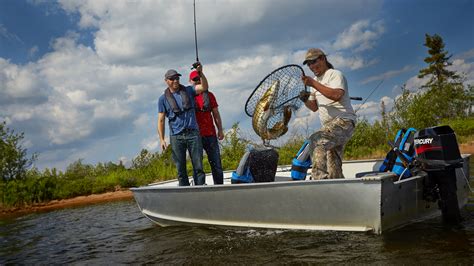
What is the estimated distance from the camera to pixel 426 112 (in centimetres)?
2119

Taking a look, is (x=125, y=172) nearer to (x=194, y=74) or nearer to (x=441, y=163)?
(x=194, y=74)

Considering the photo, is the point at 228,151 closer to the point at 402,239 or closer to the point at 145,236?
the point at 145,236

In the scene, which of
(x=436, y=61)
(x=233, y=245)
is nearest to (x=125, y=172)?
(x=233, y=245)

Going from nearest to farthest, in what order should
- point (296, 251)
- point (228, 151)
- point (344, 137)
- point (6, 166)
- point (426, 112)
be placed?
point (296, 251)
point (344, 137)
point (6, 166)
point (228, 151)
point (426, 112)

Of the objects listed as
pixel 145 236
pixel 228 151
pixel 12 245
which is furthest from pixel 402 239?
pixel 228 151

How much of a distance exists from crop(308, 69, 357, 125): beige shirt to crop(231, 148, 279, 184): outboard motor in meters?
1.29

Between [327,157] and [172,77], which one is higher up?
[172,77]

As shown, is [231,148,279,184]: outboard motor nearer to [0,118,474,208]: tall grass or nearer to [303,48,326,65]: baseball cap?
[303,48,326,65]: baseball cap

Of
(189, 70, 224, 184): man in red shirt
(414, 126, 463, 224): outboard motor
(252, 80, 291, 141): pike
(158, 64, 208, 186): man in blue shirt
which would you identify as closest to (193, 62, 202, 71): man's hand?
(158, 64, 208, 186): man in blue shirt

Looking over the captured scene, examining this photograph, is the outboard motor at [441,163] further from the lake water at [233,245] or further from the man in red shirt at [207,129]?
the man in red shirt at [207,129]

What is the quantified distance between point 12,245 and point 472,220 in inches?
278

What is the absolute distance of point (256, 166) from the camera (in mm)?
6070

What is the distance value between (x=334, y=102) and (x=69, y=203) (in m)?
10.7

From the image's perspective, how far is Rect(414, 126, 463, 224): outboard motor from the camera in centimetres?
461
